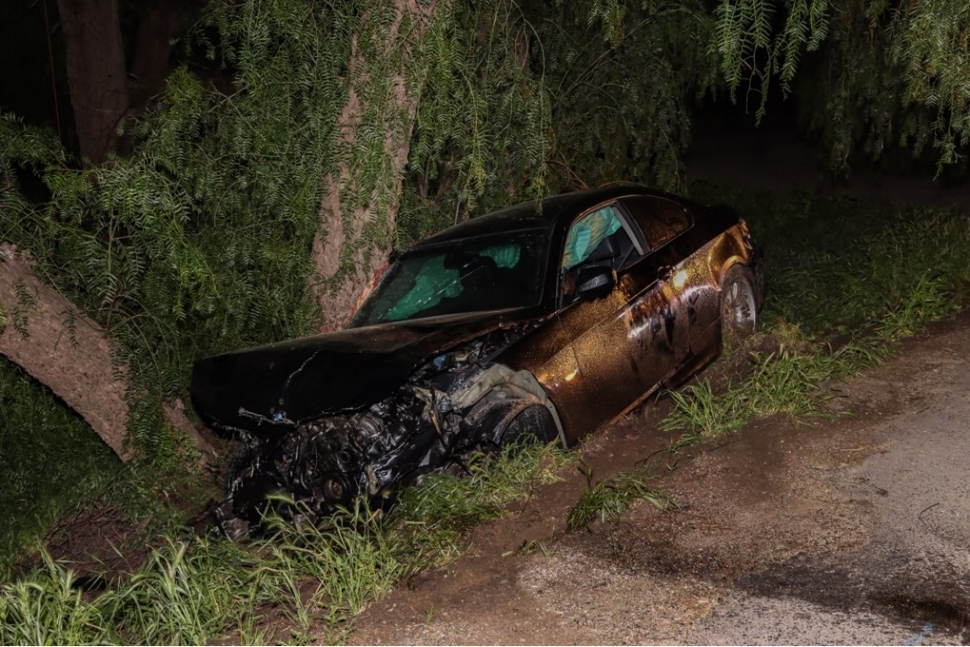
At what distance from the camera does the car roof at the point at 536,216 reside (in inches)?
269

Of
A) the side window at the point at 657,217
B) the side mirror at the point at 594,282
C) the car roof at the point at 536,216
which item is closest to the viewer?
the side mirror at the point at 594,282

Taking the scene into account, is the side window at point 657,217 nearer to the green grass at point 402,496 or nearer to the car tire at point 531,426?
the green grass at point 402,496

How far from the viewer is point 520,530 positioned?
17.6 feet

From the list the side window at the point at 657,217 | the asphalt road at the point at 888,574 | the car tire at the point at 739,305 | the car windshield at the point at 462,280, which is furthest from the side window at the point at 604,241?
the asphalt road at the point at 888,574

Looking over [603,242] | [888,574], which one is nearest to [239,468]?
[603,242]

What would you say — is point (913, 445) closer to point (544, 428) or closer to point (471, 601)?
point (544, 428)

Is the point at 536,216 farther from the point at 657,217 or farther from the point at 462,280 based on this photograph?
the point at 657,217

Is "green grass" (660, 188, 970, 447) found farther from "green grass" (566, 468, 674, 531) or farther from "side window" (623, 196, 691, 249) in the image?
"side window" (623, 196, 691, 249)

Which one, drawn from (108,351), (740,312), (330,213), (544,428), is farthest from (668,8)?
(108,351)

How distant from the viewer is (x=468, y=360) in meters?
6.05

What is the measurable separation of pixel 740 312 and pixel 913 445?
2.37m

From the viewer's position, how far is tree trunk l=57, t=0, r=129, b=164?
→ 1294 cm

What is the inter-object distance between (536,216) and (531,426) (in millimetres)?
1593

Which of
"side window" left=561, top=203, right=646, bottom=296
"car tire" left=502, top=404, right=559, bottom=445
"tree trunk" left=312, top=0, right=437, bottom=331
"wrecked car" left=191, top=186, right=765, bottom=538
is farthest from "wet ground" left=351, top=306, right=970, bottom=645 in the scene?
"tree trunk" left=312, top=0, right=437, bottom=331
